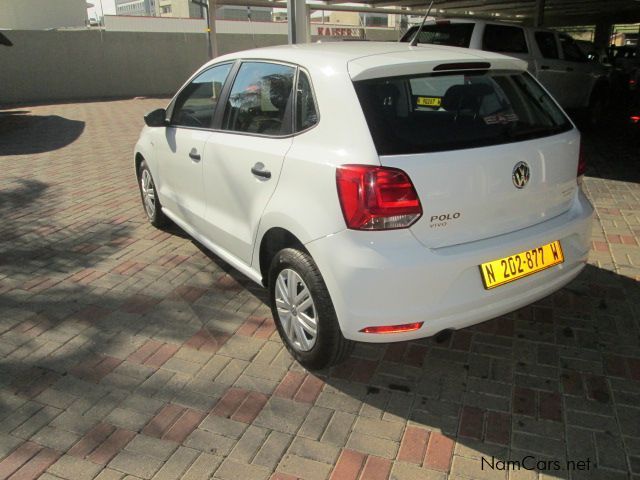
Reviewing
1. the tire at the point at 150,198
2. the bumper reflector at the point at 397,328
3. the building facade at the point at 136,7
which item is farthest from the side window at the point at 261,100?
the building facade at the point at 136,7

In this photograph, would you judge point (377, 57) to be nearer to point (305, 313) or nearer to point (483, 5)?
point (305, 313)

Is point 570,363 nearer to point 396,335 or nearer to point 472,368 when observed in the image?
point 472,368

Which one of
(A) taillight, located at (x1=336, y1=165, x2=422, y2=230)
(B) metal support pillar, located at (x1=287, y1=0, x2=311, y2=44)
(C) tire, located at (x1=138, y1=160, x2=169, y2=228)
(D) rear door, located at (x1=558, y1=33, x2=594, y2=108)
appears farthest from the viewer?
(D) rear door, located at (x1=558, y1=33, x2=594, y2=108)

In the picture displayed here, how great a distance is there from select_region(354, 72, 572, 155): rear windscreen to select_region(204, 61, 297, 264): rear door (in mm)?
577

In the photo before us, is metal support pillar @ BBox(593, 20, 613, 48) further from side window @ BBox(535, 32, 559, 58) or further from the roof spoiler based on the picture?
the roof spoiler

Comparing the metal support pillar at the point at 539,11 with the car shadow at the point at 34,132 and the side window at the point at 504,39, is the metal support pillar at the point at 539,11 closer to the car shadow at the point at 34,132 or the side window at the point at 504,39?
the side window at the point at 504,39

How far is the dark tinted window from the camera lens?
8.65 m

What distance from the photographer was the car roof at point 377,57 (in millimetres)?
2654

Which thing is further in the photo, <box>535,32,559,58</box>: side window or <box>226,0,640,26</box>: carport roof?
<box>226,0,640,26</box>: carport roof

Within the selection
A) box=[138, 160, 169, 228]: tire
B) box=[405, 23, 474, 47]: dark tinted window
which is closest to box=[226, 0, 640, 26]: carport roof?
box=[405, 23, 474, 47]: dark tinted window

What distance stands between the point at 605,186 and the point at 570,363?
13.9ft

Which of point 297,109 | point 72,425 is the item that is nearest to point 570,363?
point 297,109

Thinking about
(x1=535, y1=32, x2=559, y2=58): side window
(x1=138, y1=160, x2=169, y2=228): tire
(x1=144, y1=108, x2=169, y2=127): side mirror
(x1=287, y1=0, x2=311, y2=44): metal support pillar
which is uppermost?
(x1=287, y1=0, x2=311, y2=44): metal support pillar

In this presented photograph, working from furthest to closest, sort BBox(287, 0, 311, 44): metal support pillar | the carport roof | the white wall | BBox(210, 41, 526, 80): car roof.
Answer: the white wall → the carport roof → BBox(287, 0, 311, 44): metal support pillar → BBox(210, 41, 526, 80): car roof
